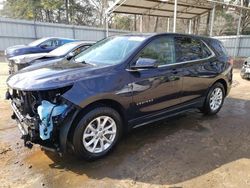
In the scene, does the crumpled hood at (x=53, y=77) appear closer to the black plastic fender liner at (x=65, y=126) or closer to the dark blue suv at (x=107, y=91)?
the dark blue suv at (x=107, y=91)

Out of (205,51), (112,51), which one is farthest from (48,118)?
(205,51)

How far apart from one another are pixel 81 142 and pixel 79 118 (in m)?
0.32

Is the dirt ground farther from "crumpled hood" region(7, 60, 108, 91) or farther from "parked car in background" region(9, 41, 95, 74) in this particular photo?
"parked car in background" region(9, 41, 95, 74)

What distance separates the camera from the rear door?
14.4 ft

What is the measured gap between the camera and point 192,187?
9.37 feet

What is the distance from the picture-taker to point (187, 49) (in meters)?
4.55

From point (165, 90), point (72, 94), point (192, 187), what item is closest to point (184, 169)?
point (192, 187)

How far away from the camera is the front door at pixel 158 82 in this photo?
367cm

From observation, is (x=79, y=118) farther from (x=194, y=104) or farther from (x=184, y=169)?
(x=194, y=104)

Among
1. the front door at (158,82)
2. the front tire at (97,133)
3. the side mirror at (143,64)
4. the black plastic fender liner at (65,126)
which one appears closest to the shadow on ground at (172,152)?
the front tire at (97,133)

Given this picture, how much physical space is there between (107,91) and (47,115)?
830 mm

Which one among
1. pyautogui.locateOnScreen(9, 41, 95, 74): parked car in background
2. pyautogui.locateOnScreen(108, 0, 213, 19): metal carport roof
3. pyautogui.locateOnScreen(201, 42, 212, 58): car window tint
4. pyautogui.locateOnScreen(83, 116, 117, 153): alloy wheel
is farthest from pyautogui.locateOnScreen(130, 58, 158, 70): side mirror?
pyautogui.locateOnScreen(108, 0, 213, 19): metal carport roof

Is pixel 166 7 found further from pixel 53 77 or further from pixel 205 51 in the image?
pixel 53 77

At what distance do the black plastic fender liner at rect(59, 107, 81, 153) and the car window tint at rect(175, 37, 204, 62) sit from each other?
2191 mm
